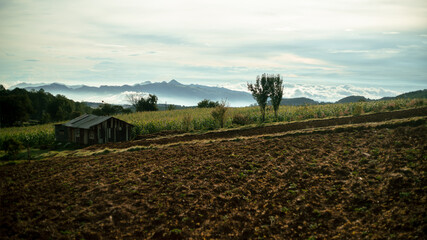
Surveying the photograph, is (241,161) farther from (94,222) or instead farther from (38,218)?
(38,218)

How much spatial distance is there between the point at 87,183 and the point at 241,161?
25.7 feet

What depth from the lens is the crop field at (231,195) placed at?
8453mm

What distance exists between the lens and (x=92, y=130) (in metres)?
25.4

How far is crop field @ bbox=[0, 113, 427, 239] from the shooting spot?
27.7 ft

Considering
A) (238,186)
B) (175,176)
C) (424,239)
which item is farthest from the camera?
(175,176)

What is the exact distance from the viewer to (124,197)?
1075 centimetres

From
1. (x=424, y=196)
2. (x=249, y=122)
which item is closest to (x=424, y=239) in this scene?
(x=424, y=196)

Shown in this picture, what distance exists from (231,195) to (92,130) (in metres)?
19.1

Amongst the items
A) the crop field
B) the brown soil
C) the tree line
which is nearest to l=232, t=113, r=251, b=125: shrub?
the brown soil

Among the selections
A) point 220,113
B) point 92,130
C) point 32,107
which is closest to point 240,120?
point 220,113

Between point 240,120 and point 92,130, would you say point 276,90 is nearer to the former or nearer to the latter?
point 240,120

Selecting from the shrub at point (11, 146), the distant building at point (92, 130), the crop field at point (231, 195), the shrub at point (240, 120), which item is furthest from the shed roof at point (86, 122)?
the shrub at point (240, 120)

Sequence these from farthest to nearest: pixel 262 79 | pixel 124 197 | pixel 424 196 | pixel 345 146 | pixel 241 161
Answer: pixel 262 79 → pixel 345 146 → pixel 241 161 → pixel 124 197 → pixel 424 196

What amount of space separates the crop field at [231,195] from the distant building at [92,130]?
898cm
